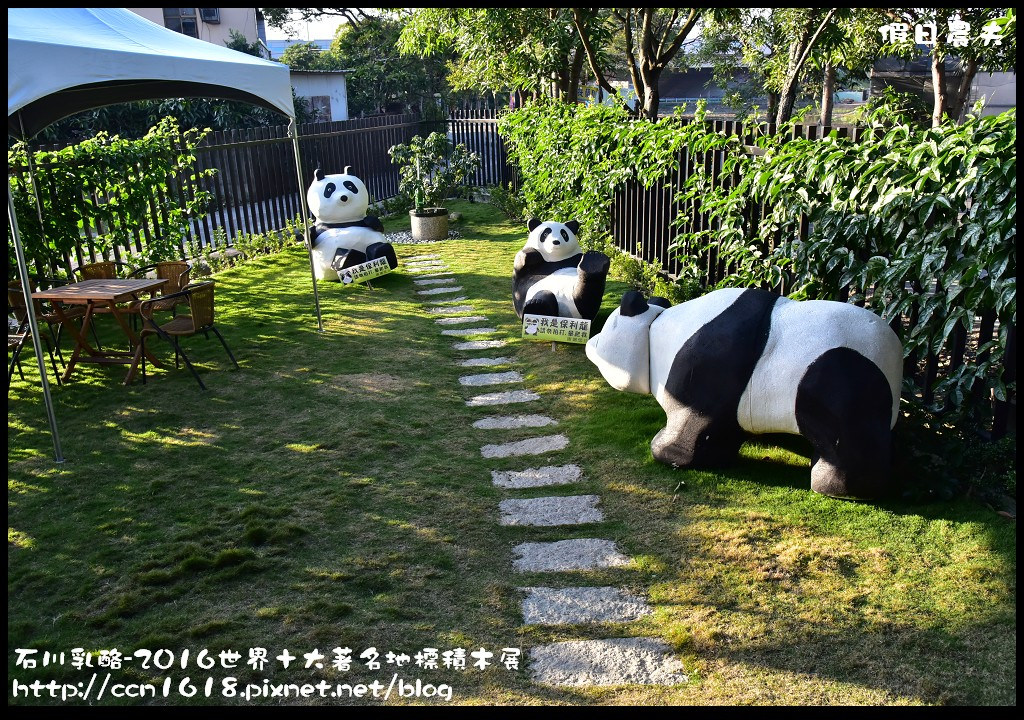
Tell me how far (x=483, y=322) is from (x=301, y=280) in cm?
328

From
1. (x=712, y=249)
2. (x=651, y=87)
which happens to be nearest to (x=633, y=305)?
(x=712, y=249)

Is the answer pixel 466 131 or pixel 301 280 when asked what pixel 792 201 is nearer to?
pixel 301 280

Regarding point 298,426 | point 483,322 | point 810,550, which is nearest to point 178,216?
point 483,322

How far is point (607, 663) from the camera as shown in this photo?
305 centimetres

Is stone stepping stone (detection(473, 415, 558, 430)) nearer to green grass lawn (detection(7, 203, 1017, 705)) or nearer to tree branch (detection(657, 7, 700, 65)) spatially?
green grass lawn (detection(7, 203, 1017, 705))

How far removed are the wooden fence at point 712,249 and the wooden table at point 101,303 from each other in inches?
194

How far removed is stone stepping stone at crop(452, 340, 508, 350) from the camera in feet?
23.7

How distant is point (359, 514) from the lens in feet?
14.1

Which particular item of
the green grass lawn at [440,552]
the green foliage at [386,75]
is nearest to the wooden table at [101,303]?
the green grass lawn at [440,552]

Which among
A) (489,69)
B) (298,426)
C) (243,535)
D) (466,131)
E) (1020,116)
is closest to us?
(1020,116)

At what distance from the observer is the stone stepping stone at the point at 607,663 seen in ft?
9.70

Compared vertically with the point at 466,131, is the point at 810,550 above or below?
below

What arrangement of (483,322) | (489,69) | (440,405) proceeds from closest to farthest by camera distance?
(440,405)
(483,322)
(489,69)

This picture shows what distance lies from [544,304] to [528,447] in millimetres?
1955
